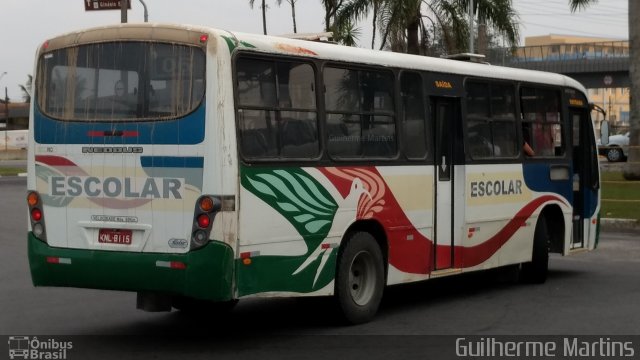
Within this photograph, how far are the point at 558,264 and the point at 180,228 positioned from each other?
27.3ft

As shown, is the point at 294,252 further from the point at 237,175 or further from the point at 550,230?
the point at 550,230

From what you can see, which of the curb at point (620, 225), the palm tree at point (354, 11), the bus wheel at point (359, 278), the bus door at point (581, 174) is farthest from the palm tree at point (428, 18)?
the bus wheel at point (359, 278)

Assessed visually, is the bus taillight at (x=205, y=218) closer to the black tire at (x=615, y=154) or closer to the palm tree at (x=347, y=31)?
the palm tree at (x=347, y=31)

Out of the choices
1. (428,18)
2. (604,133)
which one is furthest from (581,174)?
(428,18)

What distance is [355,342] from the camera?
967 centimetres

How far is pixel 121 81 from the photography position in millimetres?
9609

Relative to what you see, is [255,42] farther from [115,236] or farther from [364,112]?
[115,236]

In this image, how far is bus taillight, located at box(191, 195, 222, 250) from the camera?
29.6ft

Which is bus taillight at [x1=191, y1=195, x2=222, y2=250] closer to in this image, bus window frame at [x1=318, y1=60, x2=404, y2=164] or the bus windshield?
the bus windshield

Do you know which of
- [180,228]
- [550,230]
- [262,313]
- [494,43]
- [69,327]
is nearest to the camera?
[180,228]

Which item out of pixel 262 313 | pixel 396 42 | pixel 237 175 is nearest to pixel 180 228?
pixel 237 175

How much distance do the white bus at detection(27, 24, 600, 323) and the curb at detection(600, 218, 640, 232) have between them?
9.60 metres

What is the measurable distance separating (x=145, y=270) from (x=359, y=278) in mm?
2477

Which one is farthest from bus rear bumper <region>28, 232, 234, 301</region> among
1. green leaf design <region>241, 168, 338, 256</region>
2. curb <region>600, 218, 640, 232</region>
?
curb <region>600, 218, 640, 232</region>
